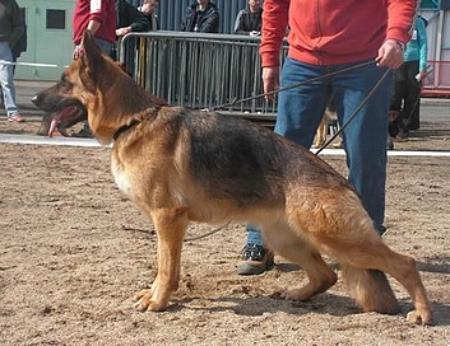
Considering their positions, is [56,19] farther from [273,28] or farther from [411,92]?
[273,28]

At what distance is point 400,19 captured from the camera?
5344 mm

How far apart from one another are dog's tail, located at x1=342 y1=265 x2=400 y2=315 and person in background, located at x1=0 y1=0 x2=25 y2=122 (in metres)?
9.88

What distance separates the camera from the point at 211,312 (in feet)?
16.7

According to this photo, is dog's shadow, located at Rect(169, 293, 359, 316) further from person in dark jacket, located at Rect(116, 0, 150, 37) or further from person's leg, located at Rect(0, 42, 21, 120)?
person's leg, located at Rect(0, 42, 21, 120)

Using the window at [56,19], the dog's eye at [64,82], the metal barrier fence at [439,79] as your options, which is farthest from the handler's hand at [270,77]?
the metal barrier fence at [439,79]

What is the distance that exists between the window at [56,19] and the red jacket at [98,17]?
15.0m

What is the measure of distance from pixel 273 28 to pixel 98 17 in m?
5.63

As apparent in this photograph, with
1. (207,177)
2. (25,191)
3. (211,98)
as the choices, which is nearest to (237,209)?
(207,177)

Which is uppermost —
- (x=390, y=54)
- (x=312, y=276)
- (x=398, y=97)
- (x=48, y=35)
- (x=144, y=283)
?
(x=390, y=54)

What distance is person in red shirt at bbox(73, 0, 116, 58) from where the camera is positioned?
1137 centimetres

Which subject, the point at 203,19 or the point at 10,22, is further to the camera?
the point at 203,19

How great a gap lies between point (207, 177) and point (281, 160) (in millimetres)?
415

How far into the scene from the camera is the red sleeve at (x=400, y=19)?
531cm

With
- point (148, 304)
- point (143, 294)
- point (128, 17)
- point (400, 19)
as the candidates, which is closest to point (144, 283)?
point (143, 294)
